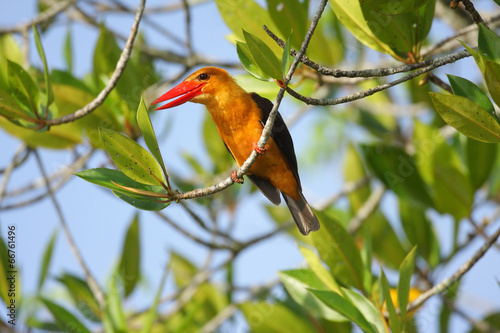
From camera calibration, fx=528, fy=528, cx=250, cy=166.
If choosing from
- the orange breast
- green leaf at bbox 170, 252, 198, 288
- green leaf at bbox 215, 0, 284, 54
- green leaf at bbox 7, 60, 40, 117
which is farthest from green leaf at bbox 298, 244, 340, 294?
green leaf at bbox 170, 252, 198, 288

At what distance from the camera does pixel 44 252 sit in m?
4.45

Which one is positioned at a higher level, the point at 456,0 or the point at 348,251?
the point at 456,0

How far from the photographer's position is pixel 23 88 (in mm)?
3020

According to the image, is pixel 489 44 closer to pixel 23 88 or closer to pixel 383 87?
pixel 383 87

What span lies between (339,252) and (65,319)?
1.89 m

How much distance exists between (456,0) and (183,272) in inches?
161

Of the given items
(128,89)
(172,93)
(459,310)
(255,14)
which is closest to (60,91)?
(128,89)

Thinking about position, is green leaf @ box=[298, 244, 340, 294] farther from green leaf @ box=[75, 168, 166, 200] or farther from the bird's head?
the bird's head

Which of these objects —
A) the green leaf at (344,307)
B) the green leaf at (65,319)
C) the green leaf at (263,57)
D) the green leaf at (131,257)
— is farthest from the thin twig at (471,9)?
the green leaf at (131,257)

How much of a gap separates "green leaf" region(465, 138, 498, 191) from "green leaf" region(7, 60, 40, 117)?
2.79 metres

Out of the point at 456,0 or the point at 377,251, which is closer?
the point at 456,0

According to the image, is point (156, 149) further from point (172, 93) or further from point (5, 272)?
point (5, 272)

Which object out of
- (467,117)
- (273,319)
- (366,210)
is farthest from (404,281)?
(366,210)

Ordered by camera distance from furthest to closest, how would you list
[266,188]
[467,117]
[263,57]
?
[266,188]
[467,117]
[263,57]
